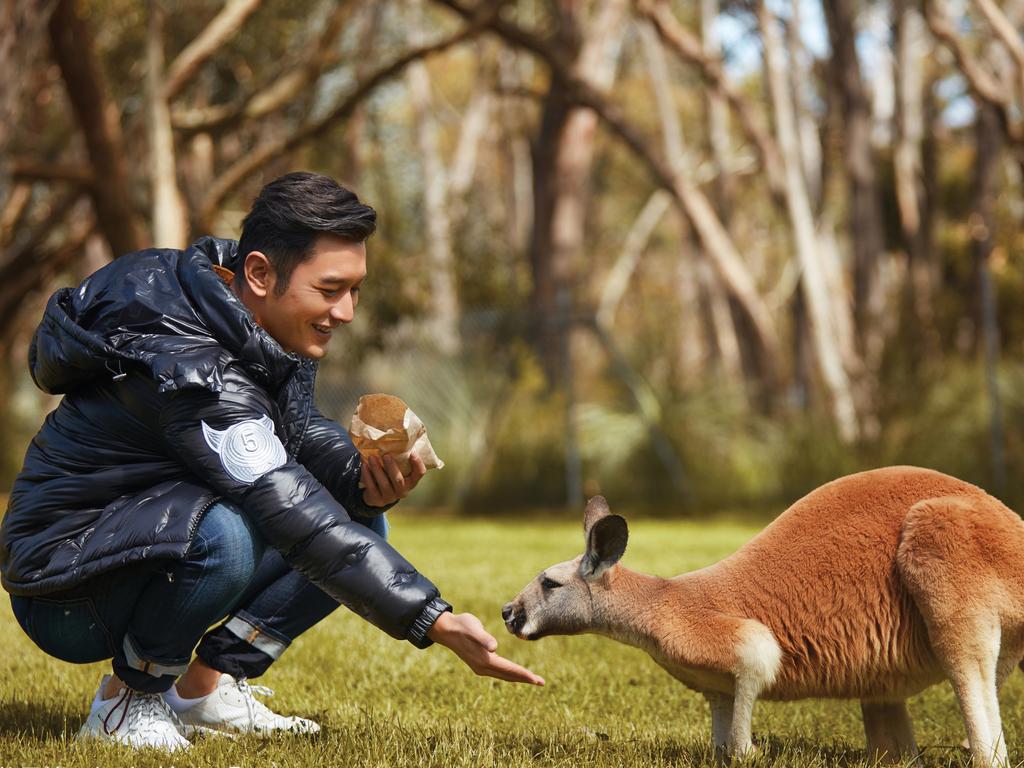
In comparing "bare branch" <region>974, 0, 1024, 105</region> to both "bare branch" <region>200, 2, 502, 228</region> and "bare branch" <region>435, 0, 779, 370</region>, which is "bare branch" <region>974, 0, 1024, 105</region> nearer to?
"bare branch" <region>435, 0, 779, 370</region>

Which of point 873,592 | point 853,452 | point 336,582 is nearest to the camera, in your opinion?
point 336,582

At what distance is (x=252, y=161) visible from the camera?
1262 cm

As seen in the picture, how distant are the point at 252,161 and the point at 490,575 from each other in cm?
628

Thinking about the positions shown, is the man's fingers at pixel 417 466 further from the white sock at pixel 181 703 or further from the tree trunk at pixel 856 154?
the tree trunk at pixel 856 154

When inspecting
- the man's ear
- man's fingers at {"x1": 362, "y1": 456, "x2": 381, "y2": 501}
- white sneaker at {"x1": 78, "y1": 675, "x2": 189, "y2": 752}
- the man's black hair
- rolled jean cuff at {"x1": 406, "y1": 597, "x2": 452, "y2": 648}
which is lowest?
white sneaker at {"x1": 78, "y1": 675, "x2": 189, "y2": 752}

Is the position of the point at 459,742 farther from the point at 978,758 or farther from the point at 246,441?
the point at 978,758

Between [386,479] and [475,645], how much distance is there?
0.80 meters

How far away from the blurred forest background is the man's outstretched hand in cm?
636

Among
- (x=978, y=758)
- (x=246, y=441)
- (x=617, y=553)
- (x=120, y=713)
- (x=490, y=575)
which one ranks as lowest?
(x=490, y=575)

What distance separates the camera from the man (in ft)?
9.91

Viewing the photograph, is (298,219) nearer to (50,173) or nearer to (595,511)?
(595,511)

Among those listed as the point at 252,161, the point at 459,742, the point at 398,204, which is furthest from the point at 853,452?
the point at 398,204

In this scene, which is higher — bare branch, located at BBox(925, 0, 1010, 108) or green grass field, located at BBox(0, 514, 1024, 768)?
bare branch, located at BBox(925, 0, 1010, 108)

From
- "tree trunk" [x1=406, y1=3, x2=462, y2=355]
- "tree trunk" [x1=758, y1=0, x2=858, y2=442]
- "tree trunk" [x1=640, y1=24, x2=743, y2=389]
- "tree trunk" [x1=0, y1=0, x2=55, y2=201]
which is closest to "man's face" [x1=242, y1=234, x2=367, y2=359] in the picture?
"tree trunk" [x1=0, y1=0, x2=55, y2=201]
